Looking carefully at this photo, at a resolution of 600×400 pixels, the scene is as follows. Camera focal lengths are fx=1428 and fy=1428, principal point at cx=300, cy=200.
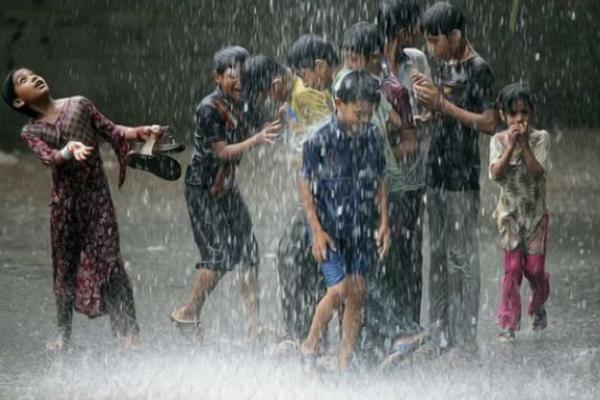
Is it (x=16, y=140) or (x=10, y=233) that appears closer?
(x=10, y=233)

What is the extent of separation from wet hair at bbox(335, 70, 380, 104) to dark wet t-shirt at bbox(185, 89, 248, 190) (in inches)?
35.0

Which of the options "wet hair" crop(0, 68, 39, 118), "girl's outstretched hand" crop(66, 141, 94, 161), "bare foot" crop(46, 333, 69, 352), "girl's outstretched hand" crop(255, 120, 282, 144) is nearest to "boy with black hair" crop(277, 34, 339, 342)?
"girl's outstretched hand" crop(255, 120, 282, 144)

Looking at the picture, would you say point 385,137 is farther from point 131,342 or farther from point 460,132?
point 131,342

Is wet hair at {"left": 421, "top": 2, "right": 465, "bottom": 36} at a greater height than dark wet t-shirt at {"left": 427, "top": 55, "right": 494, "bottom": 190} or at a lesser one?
greater

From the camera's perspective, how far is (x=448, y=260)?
6.32 meters

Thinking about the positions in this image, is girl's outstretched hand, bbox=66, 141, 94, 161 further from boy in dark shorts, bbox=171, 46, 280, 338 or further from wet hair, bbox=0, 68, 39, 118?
boy in dark shorts, bbox=171, 46, 280, 338

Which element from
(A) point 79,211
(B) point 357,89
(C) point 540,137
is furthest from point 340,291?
(C) point 540,137

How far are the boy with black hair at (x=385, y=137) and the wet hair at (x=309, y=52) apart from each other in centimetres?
15

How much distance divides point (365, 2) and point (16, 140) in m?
3.36

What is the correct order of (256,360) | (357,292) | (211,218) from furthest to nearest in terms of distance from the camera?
(211,218)
(256,360)
(357,292)

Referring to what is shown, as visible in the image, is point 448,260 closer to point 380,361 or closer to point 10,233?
point 380,361

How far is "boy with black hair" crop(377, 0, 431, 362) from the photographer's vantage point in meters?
6.14

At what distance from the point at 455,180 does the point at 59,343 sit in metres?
1.93

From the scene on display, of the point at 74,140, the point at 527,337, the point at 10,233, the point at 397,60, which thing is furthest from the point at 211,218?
the point at 10,233
